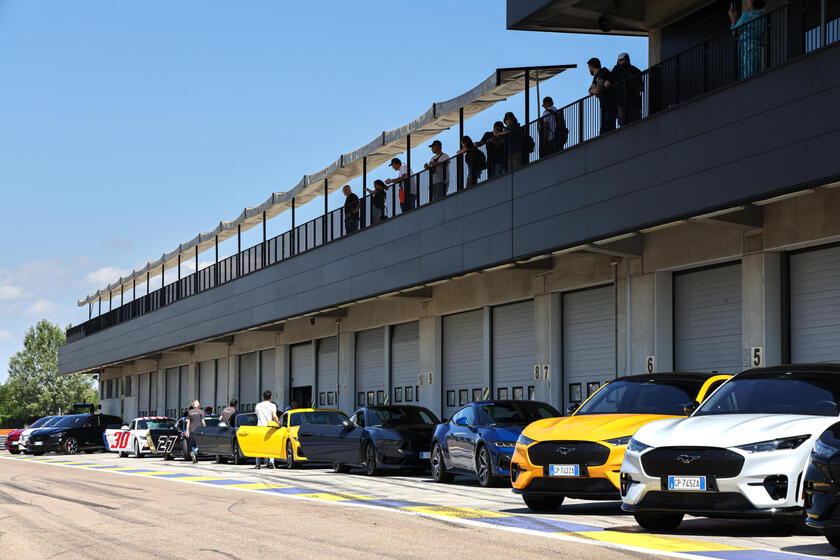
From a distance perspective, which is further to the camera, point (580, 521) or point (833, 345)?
point (833, 345)

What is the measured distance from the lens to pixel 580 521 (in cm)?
1230

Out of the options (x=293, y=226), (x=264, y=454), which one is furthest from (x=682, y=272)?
(x=293, y=226)

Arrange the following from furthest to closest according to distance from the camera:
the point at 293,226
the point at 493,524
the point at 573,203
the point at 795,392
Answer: the point at 293,226 < the point at 573,203 < the point at 493,524 < the point at 795,392

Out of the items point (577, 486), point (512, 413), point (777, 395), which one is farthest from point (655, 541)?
point (512, 413)

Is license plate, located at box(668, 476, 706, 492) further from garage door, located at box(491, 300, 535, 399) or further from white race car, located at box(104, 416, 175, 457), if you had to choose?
white race car, located at box(104, 416, 175, 457)

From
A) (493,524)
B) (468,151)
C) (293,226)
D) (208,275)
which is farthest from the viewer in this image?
(208,275)

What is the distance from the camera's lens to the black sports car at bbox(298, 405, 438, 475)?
22.8m

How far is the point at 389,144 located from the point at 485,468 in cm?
1593

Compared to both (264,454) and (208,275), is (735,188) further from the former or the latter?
(208,275)

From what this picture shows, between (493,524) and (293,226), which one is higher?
(293,226)

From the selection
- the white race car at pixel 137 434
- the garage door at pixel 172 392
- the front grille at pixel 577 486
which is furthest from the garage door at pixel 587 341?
the garage door at pixel 172 392

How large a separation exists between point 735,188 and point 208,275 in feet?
111

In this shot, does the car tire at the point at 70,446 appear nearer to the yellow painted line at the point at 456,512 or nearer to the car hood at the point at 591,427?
the yellow painted line at the point at 456,512

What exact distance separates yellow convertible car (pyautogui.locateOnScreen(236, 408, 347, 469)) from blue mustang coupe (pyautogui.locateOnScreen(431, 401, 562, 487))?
5.95 metres
